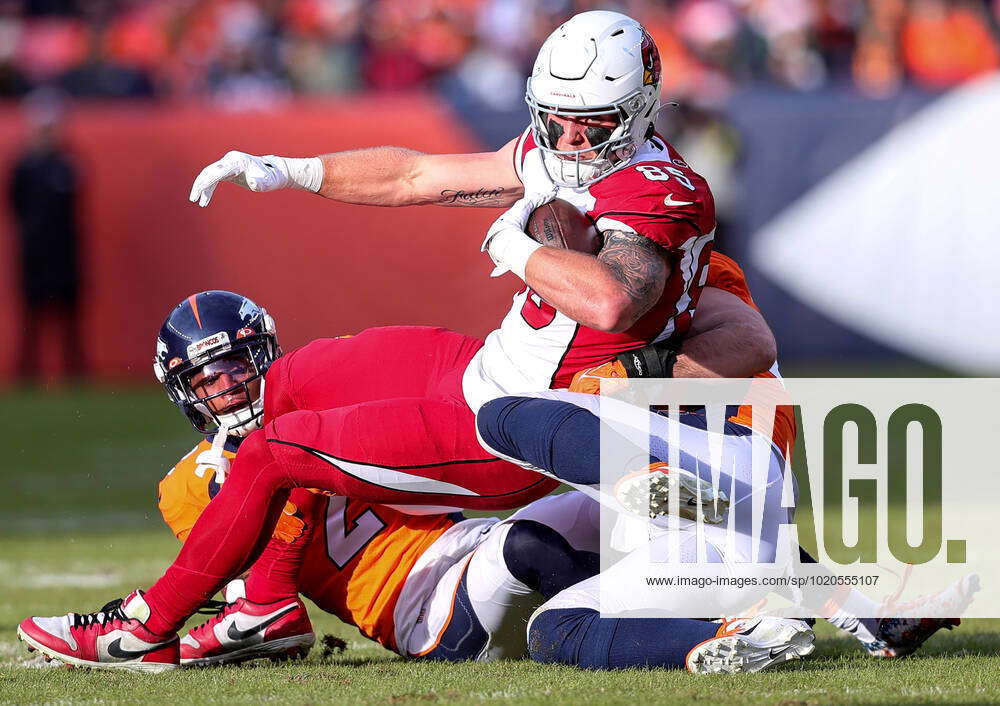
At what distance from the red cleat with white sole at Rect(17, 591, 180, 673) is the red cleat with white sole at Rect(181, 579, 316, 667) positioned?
0.32ft

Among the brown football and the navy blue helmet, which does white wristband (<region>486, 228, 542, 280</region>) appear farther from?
the navy blue helmet

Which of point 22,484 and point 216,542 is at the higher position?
point 216,542

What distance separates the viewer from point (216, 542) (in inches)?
143

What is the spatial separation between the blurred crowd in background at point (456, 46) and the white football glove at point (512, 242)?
7.68 m

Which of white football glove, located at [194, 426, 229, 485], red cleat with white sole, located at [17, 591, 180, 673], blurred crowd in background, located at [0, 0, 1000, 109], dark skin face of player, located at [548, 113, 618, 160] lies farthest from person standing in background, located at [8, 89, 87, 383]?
dark skin face of player, located at [548, 113, 618, 160]

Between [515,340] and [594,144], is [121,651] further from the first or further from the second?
[594,144]

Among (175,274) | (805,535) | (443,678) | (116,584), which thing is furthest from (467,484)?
(175,274)

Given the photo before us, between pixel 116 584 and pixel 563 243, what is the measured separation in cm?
241

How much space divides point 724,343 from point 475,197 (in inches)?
36.5

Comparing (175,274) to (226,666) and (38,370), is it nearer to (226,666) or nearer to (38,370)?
(38,370)

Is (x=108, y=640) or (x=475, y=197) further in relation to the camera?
(x=475, y=197)

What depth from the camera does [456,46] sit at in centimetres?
1214

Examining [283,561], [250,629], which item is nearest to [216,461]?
[283,561]

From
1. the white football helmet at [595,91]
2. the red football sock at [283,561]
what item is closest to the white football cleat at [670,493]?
the red football sock at [283,561]
